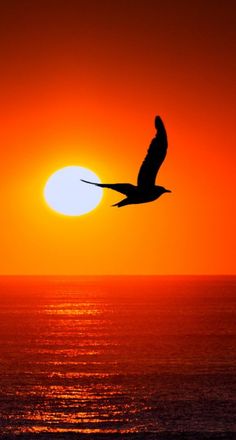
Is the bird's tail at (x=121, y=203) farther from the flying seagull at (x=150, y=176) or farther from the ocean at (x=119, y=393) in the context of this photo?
the ocean at (x=119, y=393)

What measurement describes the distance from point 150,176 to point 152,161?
0.34m

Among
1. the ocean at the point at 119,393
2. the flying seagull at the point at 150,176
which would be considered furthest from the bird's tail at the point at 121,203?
→ the ocean at the point at 119,393

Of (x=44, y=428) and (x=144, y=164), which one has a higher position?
(x=144, y=164)

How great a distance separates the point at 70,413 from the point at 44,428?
9.84 meters

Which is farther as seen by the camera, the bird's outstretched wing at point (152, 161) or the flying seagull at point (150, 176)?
the bird's outstretched wing at point (152, 161)

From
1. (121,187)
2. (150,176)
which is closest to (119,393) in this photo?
(150,176)

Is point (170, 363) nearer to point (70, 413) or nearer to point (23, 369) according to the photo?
point (23, 369)

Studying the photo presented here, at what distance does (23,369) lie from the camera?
156375 millimetres

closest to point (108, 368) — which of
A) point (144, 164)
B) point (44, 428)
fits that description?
point (44, 428)

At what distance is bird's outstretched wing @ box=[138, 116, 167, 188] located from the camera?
17891mm

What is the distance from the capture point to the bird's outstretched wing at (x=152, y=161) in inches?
704

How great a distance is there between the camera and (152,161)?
1800 cm

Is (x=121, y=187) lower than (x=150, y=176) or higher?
lower

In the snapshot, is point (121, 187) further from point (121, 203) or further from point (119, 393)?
point (119, 393)
